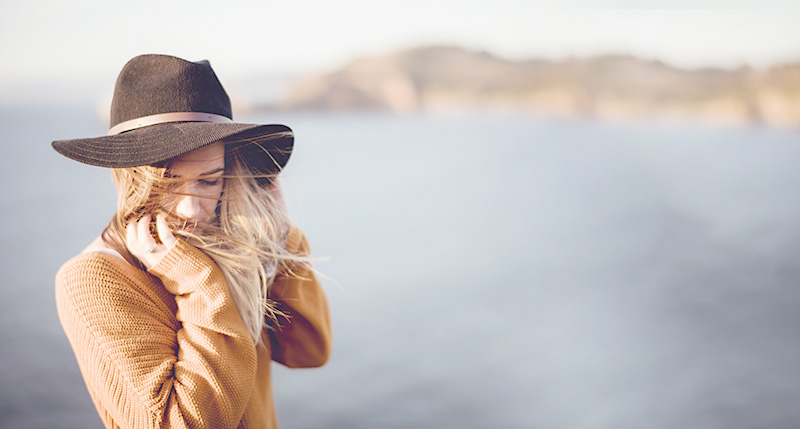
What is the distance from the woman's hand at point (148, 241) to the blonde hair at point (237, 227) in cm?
2

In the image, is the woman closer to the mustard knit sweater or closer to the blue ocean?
the mustard knit sweater

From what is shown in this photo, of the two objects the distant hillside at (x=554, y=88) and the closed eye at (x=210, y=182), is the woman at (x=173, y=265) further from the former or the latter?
the distant hillside at (x=554, y=88)

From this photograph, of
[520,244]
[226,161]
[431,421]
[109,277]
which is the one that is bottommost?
[431,421]

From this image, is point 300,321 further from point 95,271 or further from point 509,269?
point 509,269

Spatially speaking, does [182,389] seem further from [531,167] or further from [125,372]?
[531,167]

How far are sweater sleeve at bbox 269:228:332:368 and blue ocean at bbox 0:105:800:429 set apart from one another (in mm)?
1673

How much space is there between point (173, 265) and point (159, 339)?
12 centimetres

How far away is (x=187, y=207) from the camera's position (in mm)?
812

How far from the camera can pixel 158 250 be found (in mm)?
787

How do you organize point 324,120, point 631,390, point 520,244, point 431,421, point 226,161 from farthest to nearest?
point 324,120, point 520,244, point 631,390, point 431,421, point 226,161

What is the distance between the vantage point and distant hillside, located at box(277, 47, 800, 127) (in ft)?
11.3

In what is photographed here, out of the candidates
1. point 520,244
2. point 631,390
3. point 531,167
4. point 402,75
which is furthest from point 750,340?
point 402,75

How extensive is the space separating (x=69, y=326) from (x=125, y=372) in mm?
118

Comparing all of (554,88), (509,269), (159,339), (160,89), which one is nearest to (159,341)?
(159,339)
